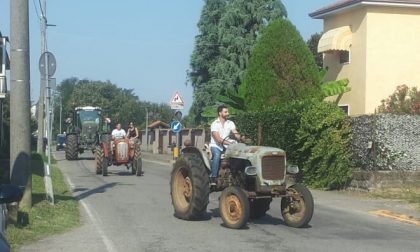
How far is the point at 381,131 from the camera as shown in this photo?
56.0ft

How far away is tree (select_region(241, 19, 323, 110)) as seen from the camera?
2308 cm

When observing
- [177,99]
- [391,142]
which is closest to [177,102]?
[177,99]

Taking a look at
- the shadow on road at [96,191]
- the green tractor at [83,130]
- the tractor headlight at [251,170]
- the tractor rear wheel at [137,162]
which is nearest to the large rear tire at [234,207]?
the tractor headlight at [251,170]

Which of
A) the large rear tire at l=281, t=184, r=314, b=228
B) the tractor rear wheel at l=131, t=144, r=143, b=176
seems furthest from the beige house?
the large rear tire at l=281, t=184, r=314, b=228

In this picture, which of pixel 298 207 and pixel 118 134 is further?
pixel 118 134

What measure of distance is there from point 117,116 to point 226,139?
103 m

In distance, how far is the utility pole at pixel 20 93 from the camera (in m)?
12.1

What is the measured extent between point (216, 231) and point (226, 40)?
36826 millimetres

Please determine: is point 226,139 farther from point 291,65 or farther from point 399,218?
point 291,65

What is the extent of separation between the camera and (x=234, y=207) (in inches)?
430

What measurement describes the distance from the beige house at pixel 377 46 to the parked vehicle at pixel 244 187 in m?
→ 14.8

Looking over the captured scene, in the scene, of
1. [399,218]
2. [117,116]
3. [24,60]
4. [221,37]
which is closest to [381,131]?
[399,218]

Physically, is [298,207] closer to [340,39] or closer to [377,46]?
[377,46]

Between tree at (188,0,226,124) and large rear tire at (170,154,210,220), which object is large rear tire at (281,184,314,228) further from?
tree at (188,0,226,124)
